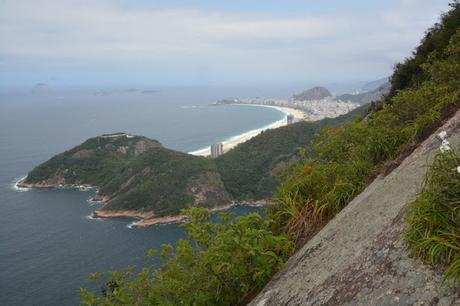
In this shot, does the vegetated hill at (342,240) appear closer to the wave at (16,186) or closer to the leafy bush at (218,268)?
the leafy bush at (218,268)

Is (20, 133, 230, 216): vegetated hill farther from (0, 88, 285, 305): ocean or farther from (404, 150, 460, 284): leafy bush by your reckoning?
(404, 150, 460, 284): leafy bush

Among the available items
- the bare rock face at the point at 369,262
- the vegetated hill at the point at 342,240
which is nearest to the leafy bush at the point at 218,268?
the vegetated hill at the point at 342,240

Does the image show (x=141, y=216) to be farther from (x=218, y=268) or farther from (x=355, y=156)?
(x=218, y=268)

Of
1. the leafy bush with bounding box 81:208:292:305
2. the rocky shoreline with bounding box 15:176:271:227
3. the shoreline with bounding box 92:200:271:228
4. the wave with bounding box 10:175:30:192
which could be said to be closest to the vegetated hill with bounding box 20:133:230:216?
the rocky shoreline with bounding box 15:176:271:227

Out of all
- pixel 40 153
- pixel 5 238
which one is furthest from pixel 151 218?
pixel 40 153

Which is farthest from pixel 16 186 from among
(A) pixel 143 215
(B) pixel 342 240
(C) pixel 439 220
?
(C) pixel 439 220
